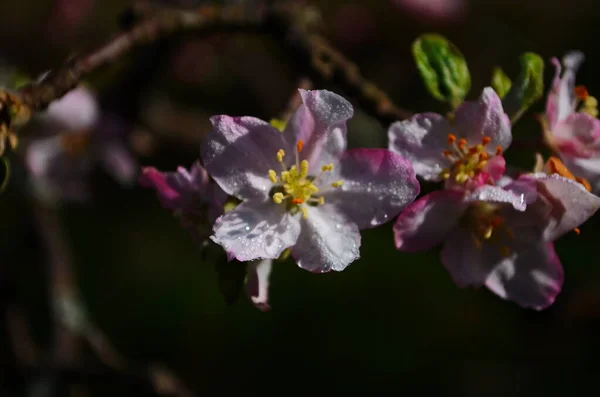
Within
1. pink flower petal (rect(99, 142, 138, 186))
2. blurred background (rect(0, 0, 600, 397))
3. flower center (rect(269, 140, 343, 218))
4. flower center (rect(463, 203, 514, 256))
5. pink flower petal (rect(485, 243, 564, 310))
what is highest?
flower center (rect(269, 140, 343, 218))

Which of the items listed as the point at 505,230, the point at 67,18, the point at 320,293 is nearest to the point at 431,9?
the point at 320,293

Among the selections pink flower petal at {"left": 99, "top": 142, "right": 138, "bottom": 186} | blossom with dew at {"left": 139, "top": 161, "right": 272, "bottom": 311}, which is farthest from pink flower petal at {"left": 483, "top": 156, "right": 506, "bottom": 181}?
pink flower petal at {"left": 99, "top": 142, "right": 138, "bottom": 186}

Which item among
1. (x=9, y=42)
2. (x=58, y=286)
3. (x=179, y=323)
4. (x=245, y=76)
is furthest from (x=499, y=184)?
(x=9, y=42)

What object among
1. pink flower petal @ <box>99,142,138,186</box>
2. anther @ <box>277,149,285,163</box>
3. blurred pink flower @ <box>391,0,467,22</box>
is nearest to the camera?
anther @ <box>277,149,285,163</box>

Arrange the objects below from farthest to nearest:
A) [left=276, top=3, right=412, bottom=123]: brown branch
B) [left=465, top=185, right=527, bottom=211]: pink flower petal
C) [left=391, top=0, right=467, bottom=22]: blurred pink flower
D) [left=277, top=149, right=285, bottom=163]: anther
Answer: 1. [left=391, top=0, right=467, bottom=22]: blurred pink flower
2. [left=276, top=3, right=412, bottom=123]: brown branch
3. [left=277, top=149, right=285, bottom=163]: anther
4. [left=465, top=185, right=527, bottom=211]: pink flower petal

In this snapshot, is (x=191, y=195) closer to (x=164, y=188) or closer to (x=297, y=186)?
(x=164, y=188)

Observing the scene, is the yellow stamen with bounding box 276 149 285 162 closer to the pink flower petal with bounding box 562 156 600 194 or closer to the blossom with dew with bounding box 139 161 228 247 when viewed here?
the blossom with dew with bounding box 139 161 228 247

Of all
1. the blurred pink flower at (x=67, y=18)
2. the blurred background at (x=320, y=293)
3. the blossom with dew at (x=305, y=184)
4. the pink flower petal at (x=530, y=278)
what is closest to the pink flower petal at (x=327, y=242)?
the blossom with dew at (x=305, y=184)
